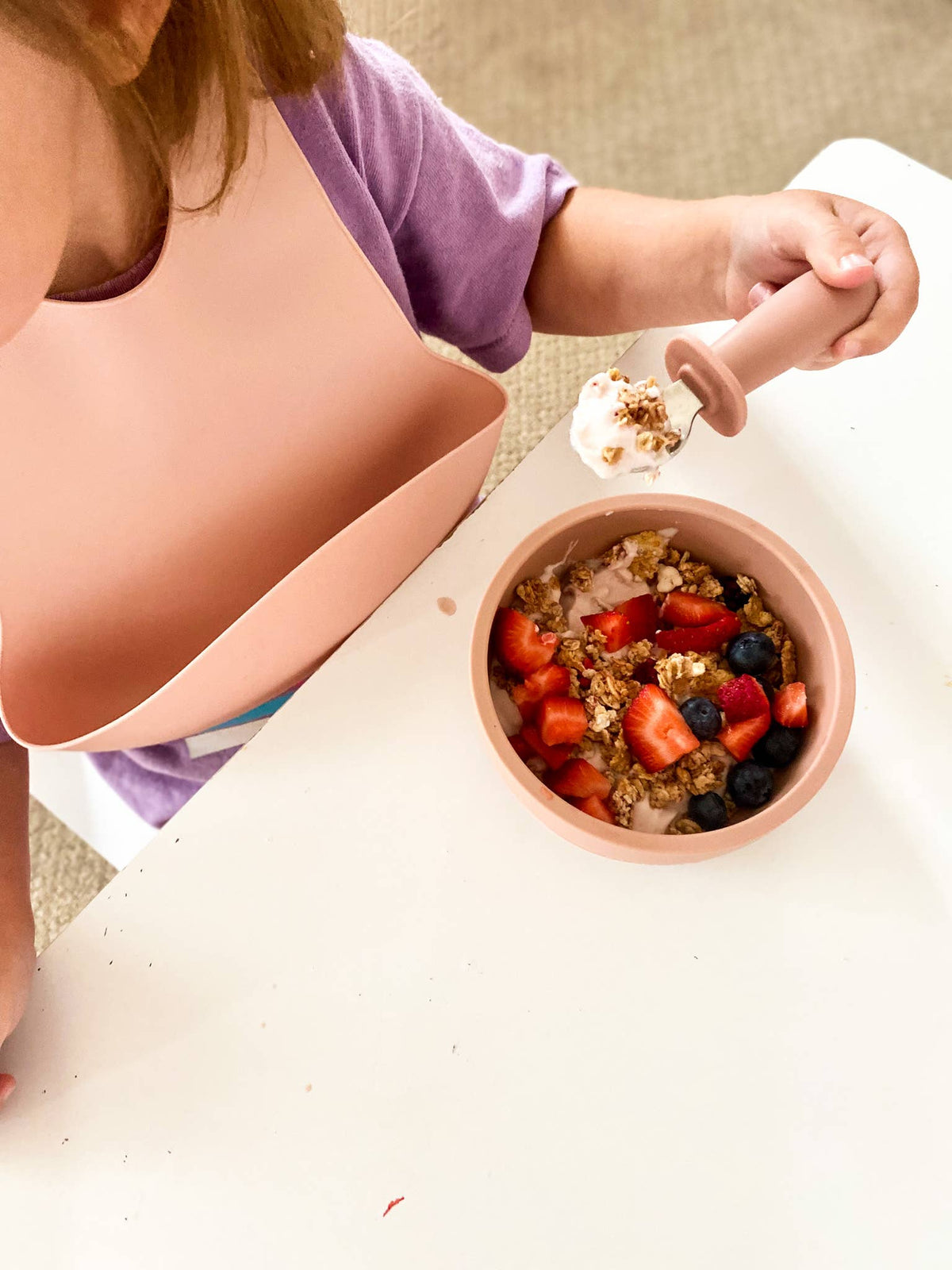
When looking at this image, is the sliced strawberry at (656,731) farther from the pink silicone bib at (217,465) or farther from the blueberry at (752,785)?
the pink silicone bib at (217,465)

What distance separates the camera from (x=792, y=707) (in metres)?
0.57

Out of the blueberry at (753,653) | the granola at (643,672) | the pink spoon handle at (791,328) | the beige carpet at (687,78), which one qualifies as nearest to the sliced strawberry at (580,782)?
the granola at (643,672)

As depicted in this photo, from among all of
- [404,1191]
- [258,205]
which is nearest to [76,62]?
[258,205]

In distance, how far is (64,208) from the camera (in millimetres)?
457

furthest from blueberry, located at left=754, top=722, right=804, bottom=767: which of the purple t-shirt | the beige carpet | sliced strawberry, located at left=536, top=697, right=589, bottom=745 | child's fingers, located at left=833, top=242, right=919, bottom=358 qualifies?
the beige carpet

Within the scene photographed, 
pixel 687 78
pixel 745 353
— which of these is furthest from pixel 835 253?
pixel 687 78

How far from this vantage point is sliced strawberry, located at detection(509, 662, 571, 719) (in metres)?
0.58

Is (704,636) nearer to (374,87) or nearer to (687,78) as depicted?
(374,87)

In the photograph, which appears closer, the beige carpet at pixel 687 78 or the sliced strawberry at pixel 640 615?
the sliced strawberry at pixel 640 615

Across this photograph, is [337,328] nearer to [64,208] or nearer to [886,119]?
[64,208]

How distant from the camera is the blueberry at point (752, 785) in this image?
0.56m

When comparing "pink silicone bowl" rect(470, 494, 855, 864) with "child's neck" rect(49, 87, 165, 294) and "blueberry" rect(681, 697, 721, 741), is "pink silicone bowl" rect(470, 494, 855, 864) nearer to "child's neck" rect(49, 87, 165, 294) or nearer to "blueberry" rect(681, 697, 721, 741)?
"blueberry" rect(681, 697, 721, 741)

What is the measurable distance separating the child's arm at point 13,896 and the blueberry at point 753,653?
459 millimetres

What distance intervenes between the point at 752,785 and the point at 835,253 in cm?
31
